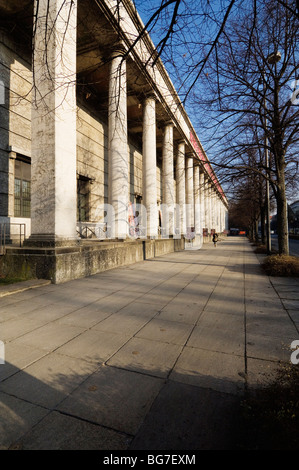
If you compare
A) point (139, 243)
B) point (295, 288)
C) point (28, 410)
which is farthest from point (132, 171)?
point (28, 410)

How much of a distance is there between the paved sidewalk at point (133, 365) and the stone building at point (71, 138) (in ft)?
9.06

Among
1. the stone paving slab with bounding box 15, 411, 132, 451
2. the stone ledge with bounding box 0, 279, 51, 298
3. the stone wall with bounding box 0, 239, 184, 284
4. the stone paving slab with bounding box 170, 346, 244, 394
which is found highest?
the stone wall with bounding box 0, 239, 184, 284

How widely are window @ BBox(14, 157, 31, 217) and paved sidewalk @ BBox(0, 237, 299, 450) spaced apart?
A: 6.65m

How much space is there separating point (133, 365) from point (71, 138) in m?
7.57

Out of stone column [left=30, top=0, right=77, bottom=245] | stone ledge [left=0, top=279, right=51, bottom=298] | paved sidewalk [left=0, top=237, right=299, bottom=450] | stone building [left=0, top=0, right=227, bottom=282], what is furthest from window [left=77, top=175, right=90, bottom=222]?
paved sidewalk [left=0, top=237, right=299, bottom=450]

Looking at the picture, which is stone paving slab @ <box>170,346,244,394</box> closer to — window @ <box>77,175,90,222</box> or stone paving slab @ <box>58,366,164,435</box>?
stone paving slab @ <box>58,366,164,435</box>

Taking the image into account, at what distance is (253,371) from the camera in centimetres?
258

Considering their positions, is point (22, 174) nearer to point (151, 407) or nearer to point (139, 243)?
point (139, 243)

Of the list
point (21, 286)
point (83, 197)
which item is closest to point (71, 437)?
point (21, 286)

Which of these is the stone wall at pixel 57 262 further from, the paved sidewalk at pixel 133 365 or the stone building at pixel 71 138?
the paved sidewalk at pixel 133 365

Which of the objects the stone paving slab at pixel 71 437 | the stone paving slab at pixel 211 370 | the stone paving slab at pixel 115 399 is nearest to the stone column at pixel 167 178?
the stone paving slab at pixel 211 370

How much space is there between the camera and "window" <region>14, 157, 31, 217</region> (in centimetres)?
1075

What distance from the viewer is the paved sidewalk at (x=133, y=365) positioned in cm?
176

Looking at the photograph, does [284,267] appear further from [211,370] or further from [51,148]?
[51,148]
